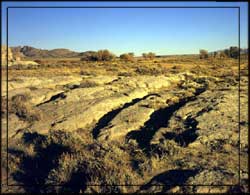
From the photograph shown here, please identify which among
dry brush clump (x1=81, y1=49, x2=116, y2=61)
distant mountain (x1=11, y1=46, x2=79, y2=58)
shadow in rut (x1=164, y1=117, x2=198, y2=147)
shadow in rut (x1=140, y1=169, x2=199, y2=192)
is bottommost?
shadow in rut (x1=140, y1=169, x2=199, y2=192)

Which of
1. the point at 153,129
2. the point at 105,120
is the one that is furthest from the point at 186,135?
the point at 105,120

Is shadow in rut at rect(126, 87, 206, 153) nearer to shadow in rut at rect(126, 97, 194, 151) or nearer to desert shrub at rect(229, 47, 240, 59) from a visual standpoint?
shadow in rut at rect(126, 97, 194, 151)

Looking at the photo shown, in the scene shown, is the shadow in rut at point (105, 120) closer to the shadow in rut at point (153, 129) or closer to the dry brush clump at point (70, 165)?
the dry brush clump at point (70, 165)

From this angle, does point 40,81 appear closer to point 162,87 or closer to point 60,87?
point 60,87

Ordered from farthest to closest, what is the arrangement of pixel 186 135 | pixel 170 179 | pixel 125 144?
1. pixel 186 135
2. pixel 125 144
3. pixel 170 179

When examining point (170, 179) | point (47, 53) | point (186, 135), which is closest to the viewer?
point (170, 179)

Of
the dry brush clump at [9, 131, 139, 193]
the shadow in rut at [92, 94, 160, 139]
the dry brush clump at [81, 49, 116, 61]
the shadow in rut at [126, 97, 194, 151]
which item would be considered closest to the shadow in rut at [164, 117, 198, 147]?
the shadow in rut at [126, 97, 194, 151]

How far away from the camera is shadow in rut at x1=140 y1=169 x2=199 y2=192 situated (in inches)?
209

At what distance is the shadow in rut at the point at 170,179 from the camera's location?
5297 mm

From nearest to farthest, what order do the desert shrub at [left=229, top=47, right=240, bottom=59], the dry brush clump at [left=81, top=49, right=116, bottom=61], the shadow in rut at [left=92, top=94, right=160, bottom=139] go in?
the shadow in rut at [left=92, top=94, right=160, bottom=139], the dry brush clump at [left=81, top=49, right=116, bottom=61], the desert shrub at [left=229, top=47, right=240, bottom=59]

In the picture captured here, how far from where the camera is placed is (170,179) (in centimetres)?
547

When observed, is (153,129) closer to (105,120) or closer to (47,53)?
(105,120)

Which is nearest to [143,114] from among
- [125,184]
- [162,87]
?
[125,184]

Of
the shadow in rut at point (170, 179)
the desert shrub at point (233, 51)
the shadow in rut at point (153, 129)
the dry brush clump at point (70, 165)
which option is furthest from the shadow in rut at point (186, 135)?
the desert shrub at point (233, 51)
